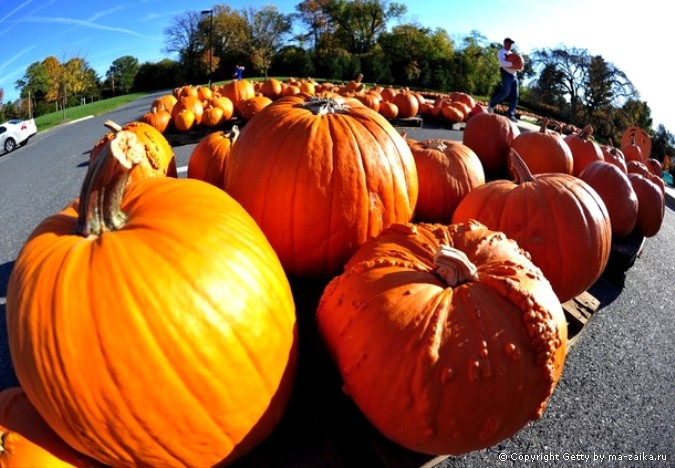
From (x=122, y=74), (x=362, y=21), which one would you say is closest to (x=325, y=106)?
(x=362, y=21)

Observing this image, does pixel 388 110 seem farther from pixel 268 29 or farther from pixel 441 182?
pixel 268 29

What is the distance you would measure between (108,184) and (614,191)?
346 cm

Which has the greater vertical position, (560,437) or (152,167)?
(152,167)

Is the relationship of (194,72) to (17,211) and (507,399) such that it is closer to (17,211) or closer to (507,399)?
(17,211)

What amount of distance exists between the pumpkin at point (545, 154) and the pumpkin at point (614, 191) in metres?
0.22

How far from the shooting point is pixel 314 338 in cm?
157

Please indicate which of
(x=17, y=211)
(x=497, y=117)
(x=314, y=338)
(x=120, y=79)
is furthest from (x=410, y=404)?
(x=120, y=79)

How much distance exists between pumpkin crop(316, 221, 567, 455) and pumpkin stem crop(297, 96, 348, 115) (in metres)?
0.76

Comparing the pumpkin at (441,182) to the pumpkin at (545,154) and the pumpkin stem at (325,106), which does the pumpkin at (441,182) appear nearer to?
the pumpkin stem at (325,106)

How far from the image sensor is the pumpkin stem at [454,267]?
50.7 inches

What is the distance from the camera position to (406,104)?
8828 mm

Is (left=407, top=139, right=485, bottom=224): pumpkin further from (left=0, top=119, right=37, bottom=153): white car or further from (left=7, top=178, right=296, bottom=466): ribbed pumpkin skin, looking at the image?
(left=0, top=119, right=37, bottom=153): white car

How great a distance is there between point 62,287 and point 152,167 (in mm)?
1309

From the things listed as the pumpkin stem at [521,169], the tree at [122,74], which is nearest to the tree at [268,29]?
the tree at [122,74]
